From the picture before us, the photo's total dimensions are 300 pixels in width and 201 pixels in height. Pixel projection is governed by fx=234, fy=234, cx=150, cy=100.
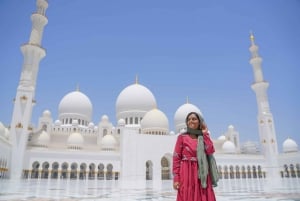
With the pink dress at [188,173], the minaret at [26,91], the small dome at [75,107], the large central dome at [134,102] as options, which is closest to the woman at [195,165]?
the pink dress at [188,173]

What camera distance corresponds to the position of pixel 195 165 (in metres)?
2.24

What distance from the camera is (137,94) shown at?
1007 inches

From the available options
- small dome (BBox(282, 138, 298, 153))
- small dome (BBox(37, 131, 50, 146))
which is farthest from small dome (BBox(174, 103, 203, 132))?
small dome (BBox(37, 131, 50, 146))

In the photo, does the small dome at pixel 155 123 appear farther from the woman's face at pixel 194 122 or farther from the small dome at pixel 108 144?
the woman's face at pixel 194 122

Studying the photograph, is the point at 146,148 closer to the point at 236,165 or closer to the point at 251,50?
the point at 236,165

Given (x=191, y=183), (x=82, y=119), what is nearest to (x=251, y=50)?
(x=82, y=119)

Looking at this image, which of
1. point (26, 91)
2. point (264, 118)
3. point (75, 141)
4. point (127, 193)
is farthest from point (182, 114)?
point (127, 193)

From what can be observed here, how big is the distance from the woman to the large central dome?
22521 millimetres

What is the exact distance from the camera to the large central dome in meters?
25.0

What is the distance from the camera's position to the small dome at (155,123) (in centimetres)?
2044

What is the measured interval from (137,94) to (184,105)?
20.0 feet

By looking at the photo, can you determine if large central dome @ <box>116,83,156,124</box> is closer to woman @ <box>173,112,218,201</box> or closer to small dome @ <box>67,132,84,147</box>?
small dome @ <box>67,132,84,147</box>

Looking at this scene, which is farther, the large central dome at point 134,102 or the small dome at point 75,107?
the small dome at point 75,107

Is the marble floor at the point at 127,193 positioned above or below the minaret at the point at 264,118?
below
